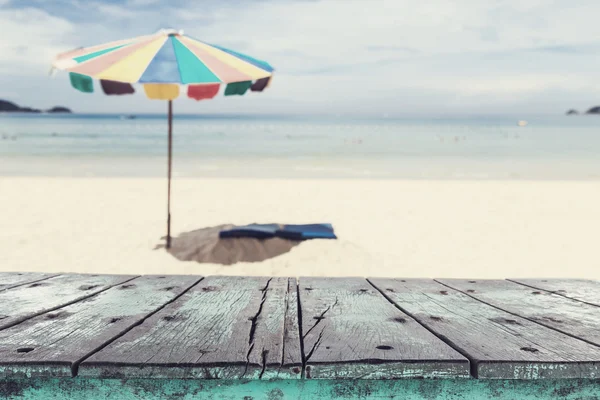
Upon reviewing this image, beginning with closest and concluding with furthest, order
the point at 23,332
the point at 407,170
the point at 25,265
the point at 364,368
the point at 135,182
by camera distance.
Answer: the point at 364,368
the point at 23,332
the point at 25,265
the point at 135,182
the point at 407,170

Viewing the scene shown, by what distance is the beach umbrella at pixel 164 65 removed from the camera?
173 inches

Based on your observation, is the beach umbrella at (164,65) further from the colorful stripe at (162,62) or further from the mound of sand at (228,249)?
the mound of sand at (228,249)

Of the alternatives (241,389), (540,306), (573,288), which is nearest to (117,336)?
(241,389)

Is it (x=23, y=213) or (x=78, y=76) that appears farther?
(x=23, y=213)

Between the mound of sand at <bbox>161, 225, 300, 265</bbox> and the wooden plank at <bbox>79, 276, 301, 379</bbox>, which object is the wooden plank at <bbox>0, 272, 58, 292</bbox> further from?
the mound of sand at <bbox>161, 225, 300, 265</bbox>

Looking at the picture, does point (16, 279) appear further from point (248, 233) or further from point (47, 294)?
point (248, 233)

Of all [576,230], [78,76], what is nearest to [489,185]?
[576,230]

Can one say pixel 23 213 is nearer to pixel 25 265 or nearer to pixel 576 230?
pixel 25 265

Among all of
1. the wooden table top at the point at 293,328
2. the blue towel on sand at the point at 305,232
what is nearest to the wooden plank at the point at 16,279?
the wooden table top at the point at 293,328

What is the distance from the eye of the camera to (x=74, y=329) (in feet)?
4.28

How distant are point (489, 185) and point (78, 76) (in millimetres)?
9649

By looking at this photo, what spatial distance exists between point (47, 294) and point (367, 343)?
3.59ft

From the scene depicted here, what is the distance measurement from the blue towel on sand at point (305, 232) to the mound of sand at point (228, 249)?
103 mm

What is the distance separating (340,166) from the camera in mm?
18234
